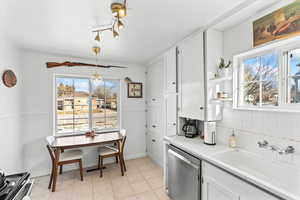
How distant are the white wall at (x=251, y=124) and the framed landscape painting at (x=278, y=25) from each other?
Answer: 0.31ft

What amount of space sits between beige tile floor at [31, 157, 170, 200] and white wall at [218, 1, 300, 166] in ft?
4.64

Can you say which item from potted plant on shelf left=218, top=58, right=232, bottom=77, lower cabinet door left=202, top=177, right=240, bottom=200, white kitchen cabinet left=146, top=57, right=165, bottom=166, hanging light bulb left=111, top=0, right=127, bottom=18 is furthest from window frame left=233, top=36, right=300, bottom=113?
white kitchen cabinet left=146, top=57, right=165, bottom=166

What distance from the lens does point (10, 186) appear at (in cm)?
96

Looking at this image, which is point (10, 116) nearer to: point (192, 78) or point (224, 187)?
point (192, 78)

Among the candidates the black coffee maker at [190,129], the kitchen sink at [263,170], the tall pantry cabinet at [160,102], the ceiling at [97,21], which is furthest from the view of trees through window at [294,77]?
the tall pantry cabinet at [160,102]

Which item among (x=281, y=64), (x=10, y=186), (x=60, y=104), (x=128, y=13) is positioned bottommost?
(x=10, y=186)

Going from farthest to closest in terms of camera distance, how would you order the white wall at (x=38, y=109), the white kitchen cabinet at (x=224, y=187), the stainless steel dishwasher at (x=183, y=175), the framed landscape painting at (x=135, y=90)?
the framed landscape painting at (x=135, y=90) < the white wall at (x=38, y=109) < the stainless steel dishwasher at (x=183, y=175) < the white kitchen cabinet at (x=224, y=187)

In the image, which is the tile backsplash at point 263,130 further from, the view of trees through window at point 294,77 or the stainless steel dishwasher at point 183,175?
the stainless steel dishwasher at point 183,175

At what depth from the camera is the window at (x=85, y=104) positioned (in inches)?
120

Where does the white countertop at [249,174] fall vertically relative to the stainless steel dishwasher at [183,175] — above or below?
above

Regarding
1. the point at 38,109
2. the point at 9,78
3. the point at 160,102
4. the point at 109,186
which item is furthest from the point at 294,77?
the point at 38,109

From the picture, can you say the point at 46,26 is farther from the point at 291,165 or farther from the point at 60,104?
the point at 291,165

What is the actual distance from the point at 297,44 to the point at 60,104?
376cm

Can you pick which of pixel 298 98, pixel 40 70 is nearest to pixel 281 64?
pixel 298 98
